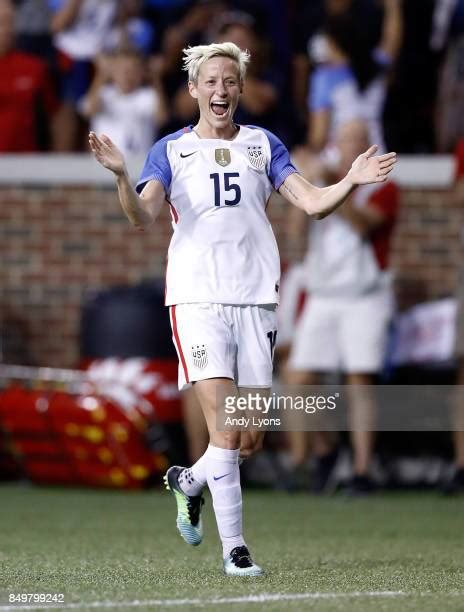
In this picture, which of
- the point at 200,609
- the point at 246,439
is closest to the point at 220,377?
the point at 246,439

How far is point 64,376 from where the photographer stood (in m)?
10.8

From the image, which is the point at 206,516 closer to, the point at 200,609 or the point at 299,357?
the point at 299,357

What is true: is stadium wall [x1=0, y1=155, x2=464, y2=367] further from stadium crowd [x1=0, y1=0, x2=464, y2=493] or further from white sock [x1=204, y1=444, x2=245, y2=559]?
white sock [x1=204, y1=444, x2=245, y2=559]

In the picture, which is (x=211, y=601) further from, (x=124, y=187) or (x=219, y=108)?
(x=219, y=108)

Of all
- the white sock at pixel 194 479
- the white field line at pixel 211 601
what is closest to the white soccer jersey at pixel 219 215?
the white sock at pixel 194 479

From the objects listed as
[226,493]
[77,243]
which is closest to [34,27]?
[77,243]

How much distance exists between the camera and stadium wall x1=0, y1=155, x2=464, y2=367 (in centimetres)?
1200

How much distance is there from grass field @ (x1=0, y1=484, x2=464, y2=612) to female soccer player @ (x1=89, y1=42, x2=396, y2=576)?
439mm

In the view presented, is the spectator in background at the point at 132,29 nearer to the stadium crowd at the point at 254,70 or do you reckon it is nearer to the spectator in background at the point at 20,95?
the stadium crowd at the point at 254,70

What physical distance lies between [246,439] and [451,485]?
4306mm

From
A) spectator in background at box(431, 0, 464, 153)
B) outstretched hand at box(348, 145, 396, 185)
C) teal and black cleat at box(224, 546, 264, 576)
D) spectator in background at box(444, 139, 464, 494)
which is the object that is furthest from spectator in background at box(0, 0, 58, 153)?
teal and black cleat at box(224, 546, 264, 576)

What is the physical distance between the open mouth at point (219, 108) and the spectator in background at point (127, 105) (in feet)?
20.2

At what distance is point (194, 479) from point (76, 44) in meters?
7.24

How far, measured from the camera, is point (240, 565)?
18.0 feet
